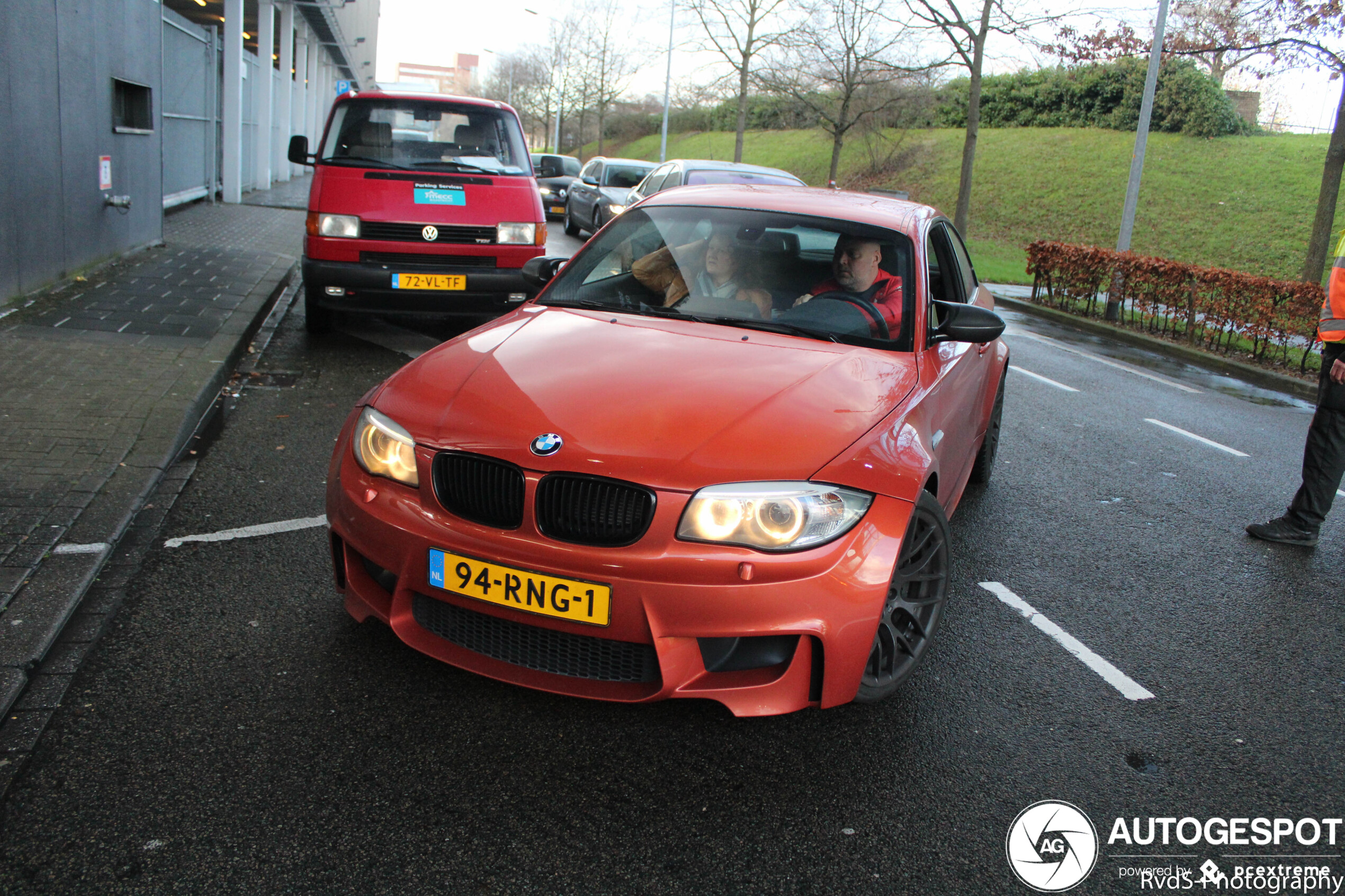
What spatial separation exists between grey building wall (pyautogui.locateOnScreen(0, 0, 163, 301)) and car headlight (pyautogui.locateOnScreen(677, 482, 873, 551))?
Answer: 291 inches

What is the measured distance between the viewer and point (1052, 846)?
8.51ft

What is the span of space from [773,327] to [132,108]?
431 inches

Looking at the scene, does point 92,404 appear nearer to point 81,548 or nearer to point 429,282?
point 81,548

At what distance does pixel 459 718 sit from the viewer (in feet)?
9.65

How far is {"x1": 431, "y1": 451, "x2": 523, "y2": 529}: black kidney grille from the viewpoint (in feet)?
9.03

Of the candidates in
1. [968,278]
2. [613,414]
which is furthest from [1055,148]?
[613,414]

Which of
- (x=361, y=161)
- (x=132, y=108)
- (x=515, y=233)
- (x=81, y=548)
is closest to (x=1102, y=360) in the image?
(x=515, y=233)

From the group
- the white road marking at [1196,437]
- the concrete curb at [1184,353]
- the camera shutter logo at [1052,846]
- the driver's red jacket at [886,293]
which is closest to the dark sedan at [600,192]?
the concrete curb at [1184,353]

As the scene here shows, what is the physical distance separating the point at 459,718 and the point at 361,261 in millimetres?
5748

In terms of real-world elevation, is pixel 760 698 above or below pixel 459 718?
above

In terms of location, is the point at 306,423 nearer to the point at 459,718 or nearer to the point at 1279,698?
the point at 459,718

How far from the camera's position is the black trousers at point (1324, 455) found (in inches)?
199

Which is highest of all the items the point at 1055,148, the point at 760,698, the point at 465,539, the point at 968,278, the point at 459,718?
the point at 1055,148

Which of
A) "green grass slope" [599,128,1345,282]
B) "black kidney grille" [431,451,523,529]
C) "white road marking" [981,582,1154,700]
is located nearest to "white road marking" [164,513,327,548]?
"black kidney grille" [431,451,523,529]
